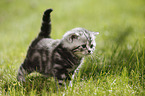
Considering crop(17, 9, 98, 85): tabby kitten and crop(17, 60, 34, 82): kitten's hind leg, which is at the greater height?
crop(17, 9, 98, 85): tabby kitten

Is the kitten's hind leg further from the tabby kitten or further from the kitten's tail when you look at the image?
the kitten's tail

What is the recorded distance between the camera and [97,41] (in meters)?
4.93

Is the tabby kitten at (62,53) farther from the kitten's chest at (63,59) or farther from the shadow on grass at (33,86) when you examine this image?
the shadow on grass at (33,86)

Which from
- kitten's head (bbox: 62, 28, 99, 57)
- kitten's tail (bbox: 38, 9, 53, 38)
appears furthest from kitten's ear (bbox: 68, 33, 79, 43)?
kitten's tail (bbox: 38, 9, 53, 38)

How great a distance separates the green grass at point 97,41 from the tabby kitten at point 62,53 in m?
0.19

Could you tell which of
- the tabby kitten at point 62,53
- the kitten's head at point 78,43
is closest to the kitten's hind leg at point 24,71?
the tabby kitten at point 62,53

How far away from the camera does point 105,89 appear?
2441mm

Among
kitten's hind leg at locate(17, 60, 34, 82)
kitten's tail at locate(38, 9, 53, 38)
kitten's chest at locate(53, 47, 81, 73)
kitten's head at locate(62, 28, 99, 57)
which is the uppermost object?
kitten's tail at locate(38, 9, 53, 38)

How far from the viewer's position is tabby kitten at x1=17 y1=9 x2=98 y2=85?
8.14 feet

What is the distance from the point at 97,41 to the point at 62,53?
2.57m

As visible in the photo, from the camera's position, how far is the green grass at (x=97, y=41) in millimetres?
2506

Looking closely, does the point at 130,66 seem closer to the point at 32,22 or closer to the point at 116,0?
the point at 32,22

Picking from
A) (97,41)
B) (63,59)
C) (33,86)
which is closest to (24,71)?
(33,86)

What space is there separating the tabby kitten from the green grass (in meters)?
0.19
